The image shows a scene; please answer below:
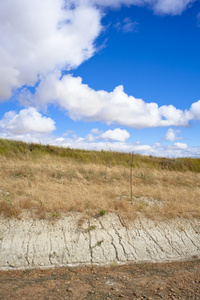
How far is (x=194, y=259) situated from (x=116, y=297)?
272 centimetres

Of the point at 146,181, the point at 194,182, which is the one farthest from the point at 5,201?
the point at 194,182

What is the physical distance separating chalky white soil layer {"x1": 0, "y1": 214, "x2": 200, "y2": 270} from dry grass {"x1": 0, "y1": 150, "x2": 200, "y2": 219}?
0.37m

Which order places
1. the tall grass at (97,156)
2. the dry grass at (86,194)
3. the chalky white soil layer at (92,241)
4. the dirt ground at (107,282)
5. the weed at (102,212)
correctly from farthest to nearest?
1. the tall grass at (97,156)
2. the dry grass at (86,194)
3. the weed at (102,212)
4. the chalky white soil layer at (92,241)
5. the dirt ground at (107,282)

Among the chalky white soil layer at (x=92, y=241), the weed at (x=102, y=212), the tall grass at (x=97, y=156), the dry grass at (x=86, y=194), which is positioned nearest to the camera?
the chalky white soil layer at (x=92, y=241)

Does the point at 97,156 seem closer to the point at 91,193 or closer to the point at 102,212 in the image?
the point at 91,193

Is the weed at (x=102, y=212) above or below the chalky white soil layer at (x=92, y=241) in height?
above

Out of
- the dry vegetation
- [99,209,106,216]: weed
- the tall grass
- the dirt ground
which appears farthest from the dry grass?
the tall grass

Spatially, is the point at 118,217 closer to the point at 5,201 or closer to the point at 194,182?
the point at 5,201

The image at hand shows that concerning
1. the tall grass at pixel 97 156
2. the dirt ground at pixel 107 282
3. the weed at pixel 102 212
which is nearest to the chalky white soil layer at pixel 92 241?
the weed at pixel 102 212

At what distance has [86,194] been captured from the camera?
7766mm

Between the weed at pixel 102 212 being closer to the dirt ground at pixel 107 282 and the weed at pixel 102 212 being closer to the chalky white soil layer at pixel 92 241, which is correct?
the chalky white soil layer at pixel 92 241

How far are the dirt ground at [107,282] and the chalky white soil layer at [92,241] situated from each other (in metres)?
0.30

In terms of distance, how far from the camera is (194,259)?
18.0ft

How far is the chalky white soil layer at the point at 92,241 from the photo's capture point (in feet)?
17.0
